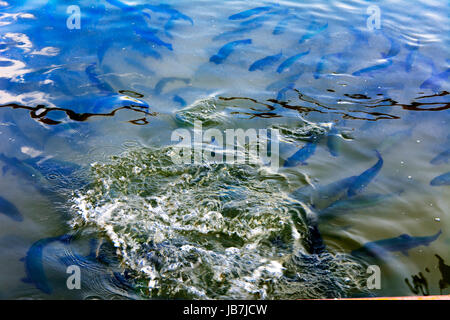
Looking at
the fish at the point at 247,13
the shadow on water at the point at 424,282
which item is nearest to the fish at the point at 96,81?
the fish at the point at 247,13

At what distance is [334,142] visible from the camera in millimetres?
3871

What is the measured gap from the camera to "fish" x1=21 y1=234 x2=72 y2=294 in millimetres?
2443

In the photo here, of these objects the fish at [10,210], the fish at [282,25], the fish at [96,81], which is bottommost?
the fish at [10,210]

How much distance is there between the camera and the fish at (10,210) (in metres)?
2.95

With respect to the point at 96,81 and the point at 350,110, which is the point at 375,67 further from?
the point at 96,81

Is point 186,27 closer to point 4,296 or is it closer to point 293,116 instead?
point 293,116

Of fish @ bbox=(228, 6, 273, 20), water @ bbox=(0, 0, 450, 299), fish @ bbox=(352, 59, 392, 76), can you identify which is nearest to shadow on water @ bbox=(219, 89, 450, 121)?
water @ bbox=(0, 0, 450, 299)

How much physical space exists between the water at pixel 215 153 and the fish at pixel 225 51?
35 mm

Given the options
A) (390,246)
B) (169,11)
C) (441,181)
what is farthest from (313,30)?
(390,246)

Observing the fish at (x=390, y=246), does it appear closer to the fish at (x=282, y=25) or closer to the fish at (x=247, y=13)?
the fish at (x=282, y=25)

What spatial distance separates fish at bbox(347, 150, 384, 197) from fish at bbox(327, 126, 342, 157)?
14.9 inches

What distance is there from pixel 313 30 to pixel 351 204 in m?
3.90
